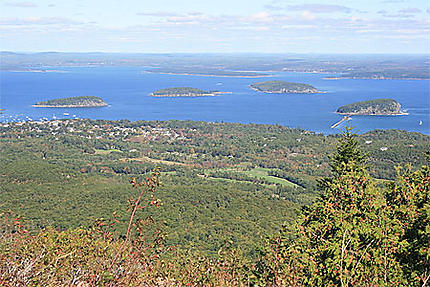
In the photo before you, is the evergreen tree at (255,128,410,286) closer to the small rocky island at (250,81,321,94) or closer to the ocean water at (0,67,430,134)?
the ocean water at (0,67,430,134)

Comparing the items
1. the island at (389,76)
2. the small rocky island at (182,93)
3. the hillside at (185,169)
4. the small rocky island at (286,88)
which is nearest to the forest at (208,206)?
the hillside at (185,169)

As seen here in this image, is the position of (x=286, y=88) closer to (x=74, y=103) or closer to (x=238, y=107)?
(x=238, y=107)

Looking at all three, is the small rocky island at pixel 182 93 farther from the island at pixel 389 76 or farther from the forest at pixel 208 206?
the island at pixel 389 76

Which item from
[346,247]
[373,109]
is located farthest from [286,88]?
[346,247]

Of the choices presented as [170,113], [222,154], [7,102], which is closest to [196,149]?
[222,154]

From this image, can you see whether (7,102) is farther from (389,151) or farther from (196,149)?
(389,151)

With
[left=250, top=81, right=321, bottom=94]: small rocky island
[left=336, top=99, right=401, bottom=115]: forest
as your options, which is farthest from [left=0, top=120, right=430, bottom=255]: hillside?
[left=250, top=81, right=321, bottom=94]: small rocky island

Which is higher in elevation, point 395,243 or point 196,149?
point 395,243
